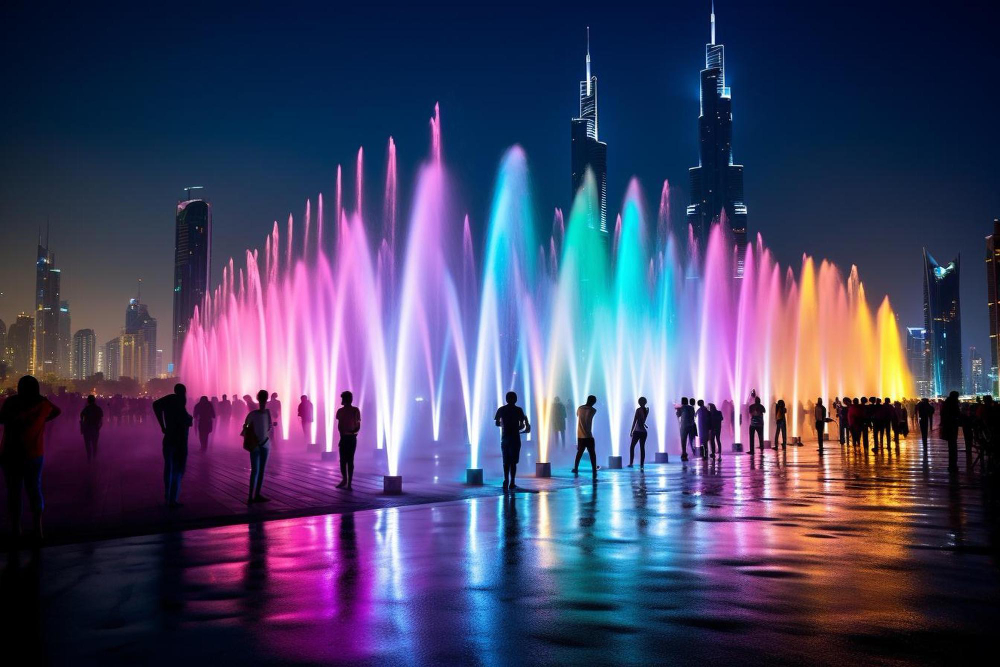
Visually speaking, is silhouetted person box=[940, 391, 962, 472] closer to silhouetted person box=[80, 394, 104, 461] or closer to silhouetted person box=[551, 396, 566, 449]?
silhouetted person box=[551, 396, 566, 449]

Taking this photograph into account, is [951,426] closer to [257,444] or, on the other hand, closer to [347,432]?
[347,432]

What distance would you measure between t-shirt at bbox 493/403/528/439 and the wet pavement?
2.86 metres

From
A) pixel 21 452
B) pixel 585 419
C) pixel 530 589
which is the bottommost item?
pixel 530 589

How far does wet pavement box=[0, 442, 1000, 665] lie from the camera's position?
4820 millimetres

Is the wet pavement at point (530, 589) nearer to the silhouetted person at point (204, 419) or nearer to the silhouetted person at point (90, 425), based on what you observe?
the silhouetted person at point (90, 425)

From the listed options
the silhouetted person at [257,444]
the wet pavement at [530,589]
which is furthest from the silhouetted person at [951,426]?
the silhouetted person at [257,444]

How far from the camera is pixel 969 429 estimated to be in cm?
1933

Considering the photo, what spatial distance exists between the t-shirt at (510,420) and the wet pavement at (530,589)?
286 cm

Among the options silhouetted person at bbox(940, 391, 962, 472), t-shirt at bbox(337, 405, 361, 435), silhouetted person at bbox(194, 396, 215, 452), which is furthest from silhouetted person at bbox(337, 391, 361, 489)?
silhouetted person at bbox(940, 391, 962, 472)

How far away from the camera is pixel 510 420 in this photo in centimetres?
1405

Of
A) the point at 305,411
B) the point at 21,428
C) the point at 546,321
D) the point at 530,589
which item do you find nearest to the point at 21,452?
the point at 21,428

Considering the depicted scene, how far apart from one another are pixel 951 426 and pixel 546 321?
22.6 meters

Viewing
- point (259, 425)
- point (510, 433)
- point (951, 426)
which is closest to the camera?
point (259, 425)

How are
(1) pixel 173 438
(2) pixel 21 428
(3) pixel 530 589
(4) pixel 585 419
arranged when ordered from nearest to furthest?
(3) pixel 530 589 < (2) pixel 21 428 < (1) pixel 173 438 < (4) pixel 585 419
